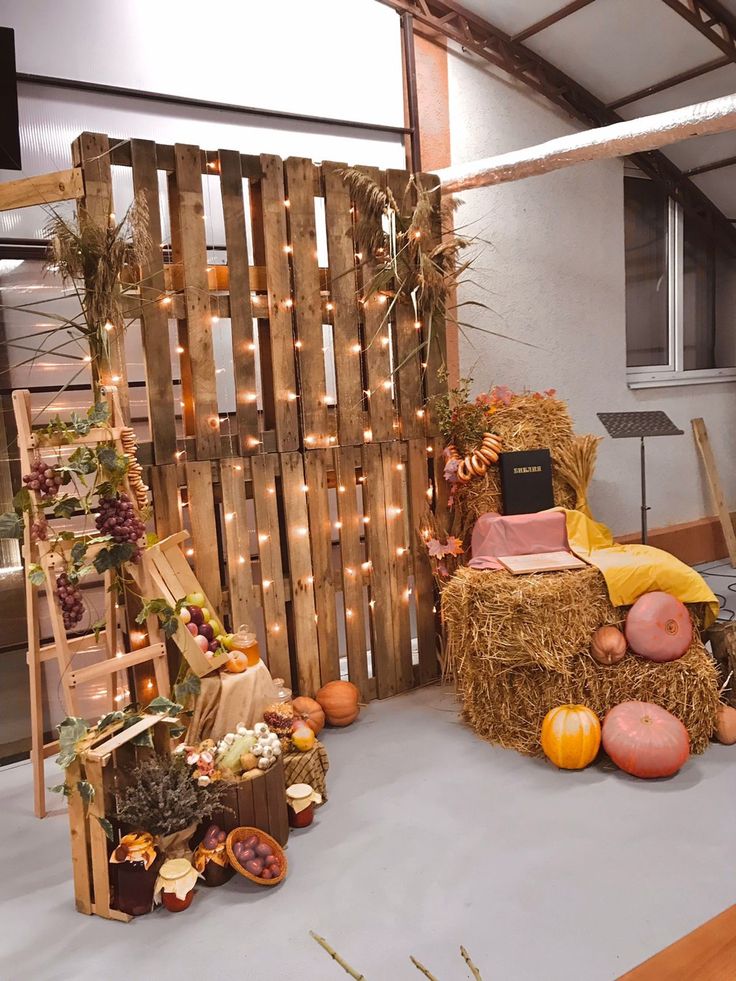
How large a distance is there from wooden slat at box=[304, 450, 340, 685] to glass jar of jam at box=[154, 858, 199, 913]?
1.60 metres

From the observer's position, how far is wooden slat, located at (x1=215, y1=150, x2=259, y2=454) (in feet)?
12.8

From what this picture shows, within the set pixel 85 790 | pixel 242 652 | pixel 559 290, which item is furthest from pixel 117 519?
pixel 559 290

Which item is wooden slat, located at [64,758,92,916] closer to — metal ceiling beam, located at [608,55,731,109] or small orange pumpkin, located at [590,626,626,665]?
small orange pumpkin, located at [590,626,626,665]

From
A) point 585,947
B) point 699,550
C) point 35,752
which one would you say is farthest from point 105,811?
point 699,550

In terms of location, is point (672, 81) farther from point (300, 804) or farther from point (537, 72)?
point (300, 804)

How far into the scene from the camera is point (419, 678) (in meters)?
4.68

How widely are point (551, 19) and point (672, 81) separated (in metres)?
1.02

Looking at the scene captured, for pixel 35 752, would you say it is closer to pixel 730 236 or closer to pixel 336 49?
pixel 336 49

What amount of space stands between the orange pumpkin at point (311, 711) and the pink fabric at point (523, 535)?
1.04 m

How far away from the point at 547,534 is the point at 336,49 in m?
2.99

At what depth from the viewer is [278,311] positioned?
4094 mm

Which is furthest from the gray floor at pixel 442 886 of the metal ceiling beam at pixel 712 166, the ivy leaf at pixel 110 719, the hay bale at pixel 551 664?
the metal ceiling beam at pixel 712 166

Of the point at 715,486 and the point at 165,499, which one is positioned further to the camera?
the point at 715,486

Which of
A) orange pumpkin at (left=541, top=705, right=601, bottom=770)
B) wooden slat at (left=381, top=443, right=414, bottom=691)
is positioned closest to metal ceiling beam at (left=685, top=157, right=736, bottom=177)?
wooden slat at (left=381, top=443, right=414, bottom=691)
